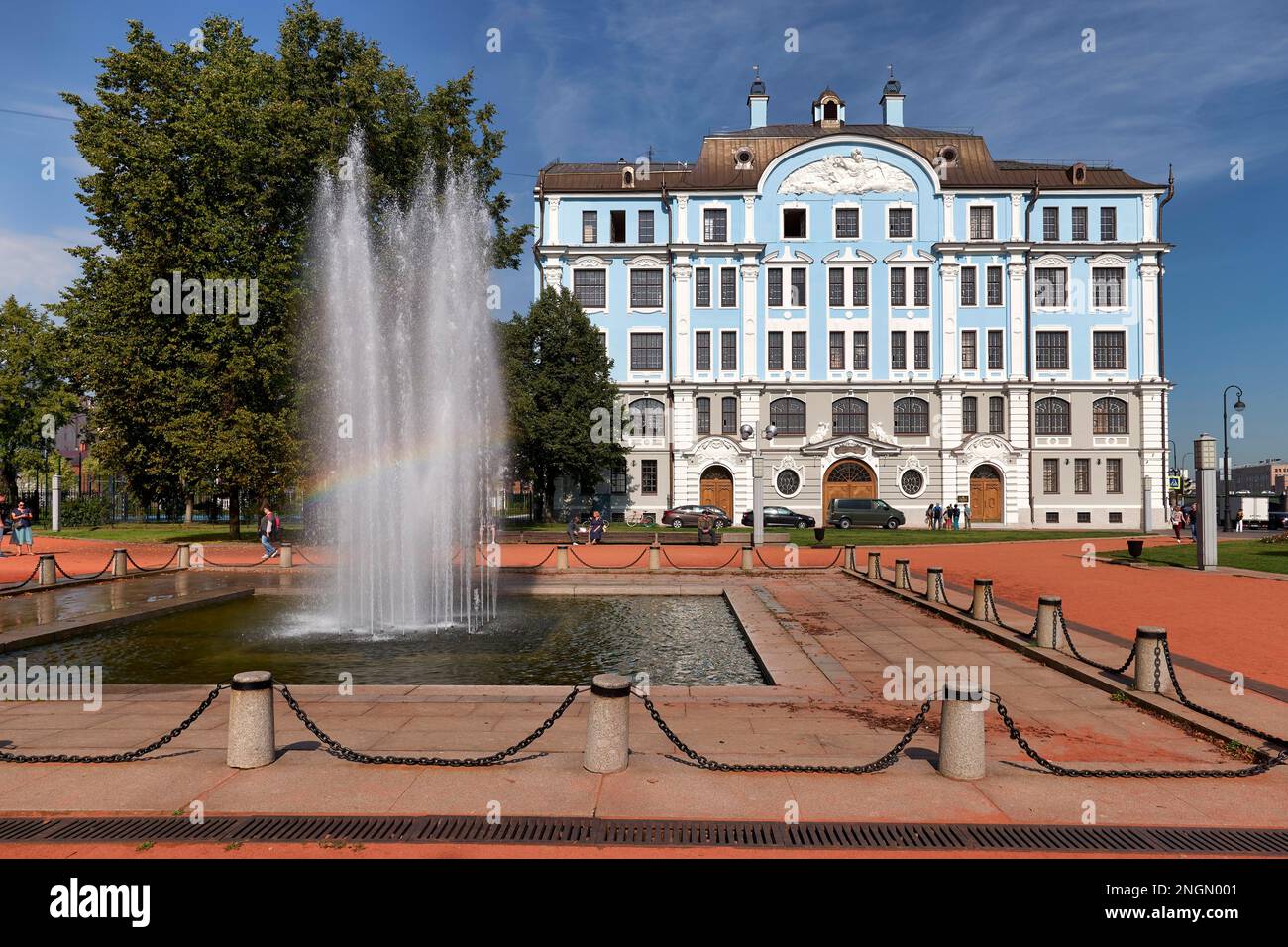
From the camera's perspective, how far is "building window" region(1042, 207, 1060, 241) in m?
45.5

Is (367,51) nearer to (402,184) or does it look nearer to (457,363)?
(402,184)

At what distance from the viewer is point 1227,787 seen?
229 inches

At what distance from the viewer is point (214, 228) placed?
29781 mm

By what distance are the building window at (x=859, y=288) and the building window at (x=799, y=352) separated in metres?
3.81

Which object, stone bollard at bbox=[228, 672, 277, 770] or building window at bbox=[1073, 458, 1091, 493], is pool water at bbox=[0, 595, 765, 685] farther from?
building window at bbox=[1073, 458, 1091, 493]

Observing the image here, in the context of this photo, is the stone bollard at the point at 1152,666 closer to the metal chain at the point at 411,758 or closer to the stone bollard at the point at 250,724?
the metal chain at the point at 411,758

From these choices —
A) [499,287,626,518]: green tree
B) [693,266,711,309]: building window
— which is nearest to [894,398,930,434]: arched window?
[693,266,711,309]: building window

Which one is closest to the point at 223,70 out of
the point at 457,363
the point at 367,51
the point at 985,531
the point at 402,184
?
the point at 367,51

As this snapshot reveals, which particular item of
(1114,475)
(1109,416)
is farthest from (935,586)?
(1109,416)

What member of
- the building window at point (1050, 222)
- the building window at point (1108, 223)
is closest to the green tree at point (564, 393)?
the building window at point (1050, 222)

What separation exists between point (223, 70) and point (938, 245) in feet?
125

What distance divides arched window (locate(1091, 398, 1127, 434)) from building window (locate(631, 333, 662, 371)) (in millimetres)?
26647

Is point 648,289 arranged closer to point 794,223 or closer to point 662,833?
point 794,223

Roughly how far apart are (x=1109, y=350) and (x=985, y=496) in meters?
11.7
